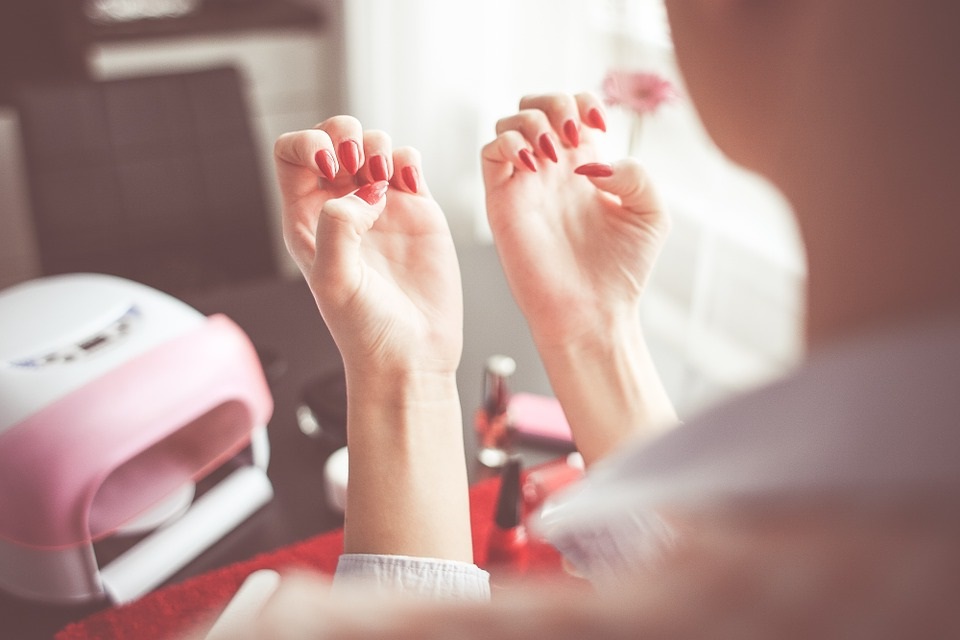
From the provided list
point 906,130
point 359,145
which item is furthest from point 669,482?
point 359,145

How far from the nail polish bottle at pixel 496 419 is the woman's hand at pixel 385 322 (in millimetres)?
274

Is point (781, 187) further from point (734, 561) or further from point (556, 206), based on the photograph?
point (556, 206)

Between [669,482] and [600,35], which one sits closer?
[669,482]

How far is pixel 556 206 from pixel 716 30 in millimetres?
490

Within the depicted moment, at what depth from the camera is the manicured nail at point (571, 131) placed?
0.88 meters

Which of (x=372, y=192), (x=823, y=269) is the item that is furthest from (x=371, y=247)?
(x=823, y=269)

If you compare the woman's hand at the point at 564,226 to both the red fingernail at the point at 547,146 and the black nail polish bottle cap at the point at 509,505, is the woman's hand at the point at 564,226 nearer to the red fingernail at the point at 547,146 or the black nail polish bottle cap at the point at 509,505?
the red fingernail at the point at 547,146

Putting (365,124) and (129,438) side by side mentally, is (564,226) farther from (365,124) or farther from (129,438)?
(365,124)

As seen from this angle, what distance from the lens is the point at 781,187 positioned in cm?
39

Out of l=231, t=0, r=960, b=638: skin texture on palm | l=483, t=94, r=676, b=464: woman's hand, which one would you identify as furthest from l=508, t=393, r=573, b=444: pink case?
l=231, t=0, r=960, b=638: skin texture on palm

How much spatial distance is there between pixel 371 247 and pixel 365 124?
1773 millimetres

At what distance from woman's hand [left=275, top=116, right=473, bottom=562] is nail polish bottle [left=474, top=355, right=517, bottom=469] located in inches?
10.8

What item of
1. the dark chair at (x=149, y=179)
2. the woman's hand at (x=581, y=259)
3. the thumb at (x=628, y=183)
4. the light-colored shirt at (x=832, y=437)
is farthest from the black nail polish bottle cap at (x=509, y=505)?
the dark chair at (x=149, y=179)

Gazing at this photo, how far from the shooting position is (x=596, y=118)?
0.89 metres
